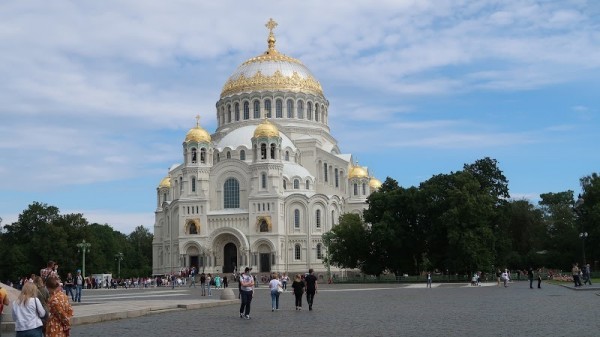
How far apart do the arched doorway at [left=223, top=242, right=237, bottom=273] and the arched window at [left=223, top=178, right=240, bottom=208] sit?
13.7 ft

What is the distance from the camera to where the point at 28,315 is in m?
10.6

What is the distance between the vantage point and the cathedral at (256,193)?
74.4m

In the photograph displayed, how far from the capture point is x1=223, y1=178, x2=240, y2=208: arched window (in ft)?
254

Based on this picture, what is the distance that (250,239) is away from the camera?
74.0m

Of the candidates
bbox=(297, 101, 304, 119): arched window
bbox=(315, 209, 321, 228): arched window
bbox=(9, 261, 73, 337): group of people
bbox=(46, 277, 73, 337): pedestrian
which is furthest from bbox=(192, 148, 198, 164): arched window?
bbox=(46, 277, 73, 337): pedestrian

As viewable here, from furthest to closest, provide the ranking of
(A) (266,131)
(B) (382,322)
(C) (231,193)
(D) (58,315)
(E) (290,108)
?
(E) (290,108)
(C) (231,193)
(A) (266,131)
(B) (382,322)
(D) (58,315)

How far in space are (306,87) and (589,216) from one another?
36.8m

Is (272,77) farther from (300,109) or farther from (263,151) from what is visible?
(263,151)

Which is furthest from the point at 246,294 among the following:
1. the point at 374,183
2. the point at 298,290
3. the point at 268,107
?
the point at 374,183

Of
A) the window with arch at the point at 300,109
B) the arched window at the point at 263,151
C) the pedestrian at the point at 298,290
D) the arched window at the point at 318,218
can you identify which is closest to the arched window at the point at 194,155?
the arched window at the point at 263,151

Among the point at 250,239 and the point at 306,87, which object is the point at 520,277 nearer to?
the point at 250,239

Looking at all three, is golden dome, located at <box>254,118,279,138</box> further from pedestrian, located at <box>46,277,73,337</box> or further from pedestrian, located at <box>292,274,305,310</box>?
pedestrian, located at <box>46,277,73,337</box>

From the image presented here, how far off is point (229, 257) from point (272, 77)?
22450mm

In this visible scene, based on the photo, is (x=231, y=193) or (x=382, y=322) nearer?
(x=382, y=322)
